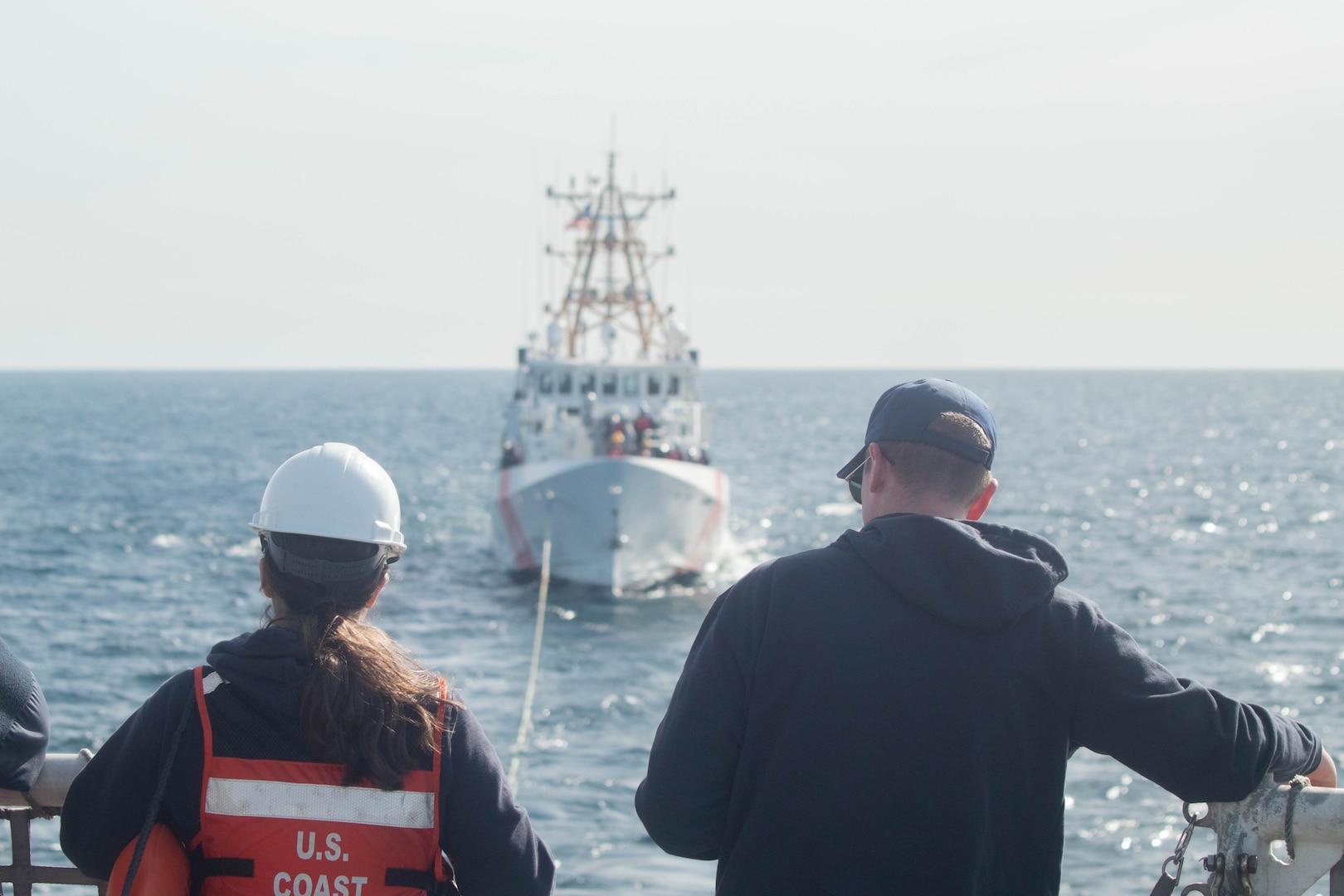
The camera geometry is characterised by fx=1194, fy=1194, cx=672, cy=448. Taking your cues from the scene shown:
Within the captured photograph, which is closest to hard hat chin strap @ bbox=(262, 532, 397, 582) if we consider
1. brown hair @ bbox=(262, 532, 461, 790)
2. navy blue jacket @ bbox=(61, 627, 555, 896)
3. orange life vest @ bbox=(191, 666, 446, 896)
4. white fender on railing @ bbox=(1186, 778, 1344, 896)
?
brown hair @ bbox=(262, 532, 461, 790)

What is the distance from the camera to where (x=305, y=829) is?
219cm

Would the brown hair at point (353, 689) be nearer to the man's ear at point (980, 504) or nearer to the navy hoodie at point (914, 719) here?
the navy hoodie at point (914, 719)

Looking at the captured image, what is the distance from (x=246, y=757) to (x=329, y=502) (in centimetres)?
50

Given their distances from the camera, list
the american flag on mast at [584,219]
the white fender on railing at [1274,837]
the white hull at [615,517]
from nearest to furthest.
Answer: the white fender on railing at [1274,837], the white hull at [615,517], the american flag on mast at [584,219]

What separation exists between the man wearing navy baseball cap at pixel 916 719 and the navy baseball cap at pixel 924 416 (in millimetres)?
16

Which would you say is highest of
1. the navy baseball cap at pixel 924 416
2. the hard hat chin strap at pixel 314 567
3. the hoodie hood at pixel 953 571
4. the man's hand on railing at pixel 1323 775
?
the navy baseball cap at pixel 924 416

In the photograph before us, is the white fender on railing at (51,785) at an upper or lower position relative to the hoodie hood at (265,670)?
lower

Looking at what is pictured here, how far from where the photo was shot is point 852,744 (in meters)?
2.16

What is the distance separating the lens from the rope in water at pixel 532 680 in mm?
11977

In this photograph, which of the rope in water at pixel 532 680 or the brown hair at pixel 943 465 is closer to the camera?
the brown hair at pixel 943 465

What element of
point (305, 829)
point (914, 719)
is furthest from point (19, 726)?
point (914, 719)

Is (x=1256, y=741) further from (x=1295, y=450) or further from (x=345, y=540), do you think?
(x=1295, y=450)

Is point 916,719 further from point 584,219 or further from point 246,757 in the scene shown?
point 584,219

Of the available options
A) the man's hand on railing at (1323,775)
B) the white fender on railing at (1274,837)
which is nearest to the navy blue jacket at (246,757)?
the white fender on railing at (1274,837)
